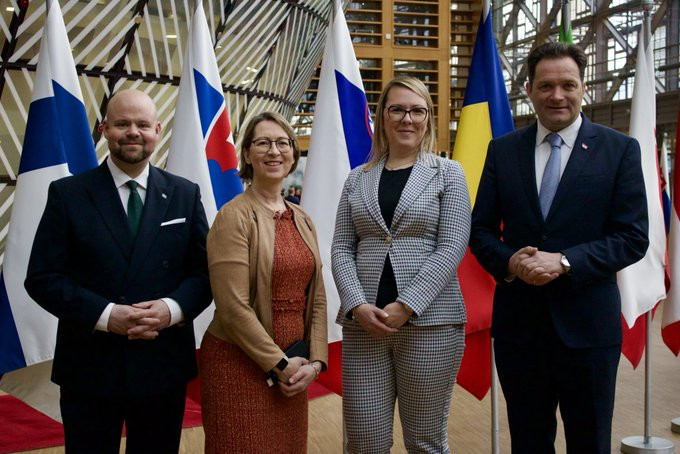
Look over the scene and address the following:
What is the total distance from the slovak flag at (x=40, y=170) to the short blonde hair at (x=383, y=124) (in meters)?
1.29

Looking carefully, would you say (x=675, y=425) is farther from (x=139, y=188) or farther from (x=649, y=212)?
(x=139, y=188)

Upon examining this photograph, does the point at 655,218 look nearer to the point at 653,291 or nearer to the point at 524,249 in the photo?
the point at 653,291

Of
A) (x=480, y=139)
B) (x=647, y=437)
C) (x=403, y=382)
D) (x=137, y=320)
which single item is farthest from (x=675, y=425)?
(x=137, y=320)

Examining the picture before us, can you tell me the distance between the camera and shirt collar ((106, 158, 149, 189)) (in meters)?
2.12

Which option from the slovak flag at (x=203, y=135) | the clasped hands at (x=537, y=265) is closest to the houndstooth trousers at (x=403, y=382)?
the clasped hands at (x=537, y=265)

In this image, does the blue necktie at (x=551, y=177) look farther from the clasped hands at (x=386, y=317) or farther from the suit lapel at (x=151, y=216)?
the suit lapel at (x=151, y=216)

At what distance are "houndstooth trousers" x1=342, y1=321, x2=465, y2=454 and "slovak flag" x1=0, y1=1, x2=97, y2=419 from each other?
54.8 inches

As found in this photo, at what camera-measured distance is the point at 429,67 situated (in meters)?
20.0

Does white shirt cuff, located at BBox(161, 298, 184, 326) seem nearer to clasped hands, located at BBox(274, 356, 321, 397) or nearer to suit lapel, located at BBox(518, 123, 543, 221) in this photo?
clasped hands, located at BBox(274, 356, 321, 397)

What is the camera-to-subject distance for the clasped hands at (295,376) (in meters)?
2.16

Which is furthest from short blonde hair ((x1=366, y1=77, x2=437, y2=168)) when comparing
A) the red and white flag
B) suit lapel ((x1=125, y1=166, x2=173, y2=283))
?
the red and white flag

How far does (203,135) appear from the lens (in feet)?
10.5

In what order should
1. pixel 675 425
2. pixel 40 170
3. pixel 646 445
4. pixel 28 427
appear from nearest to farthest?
pixel 40 170, pixel 646 445, pixel 675 425, pixel 28 427

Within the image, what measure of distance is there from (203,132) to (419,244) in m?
1.41
